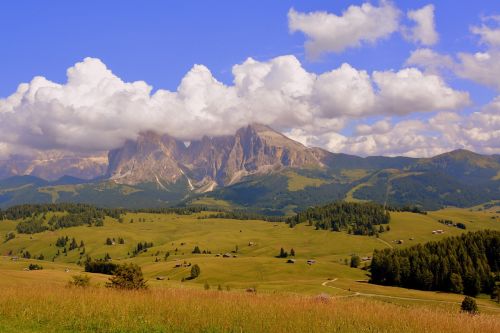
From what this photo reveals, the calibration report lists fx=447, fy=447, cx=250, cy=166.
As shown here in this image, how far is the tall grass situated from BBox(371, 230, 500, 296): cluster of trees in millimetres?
137900

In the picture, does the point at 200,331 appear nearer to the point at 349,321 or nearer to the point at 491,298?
the point at 349,321

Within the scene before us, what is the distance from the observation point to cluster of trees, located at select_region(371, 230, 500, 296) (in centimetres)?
14225

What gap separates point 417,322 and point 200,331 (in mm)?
8437

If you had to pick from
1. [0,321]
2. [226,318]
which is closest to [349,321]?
[226,318]

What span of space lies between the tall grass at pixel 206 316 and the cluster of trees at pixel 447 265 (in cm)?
13790

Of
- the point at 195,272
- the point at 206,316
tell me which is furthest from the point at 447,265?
the point at 206,316

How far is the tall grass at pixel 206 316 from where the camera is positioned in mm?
17125

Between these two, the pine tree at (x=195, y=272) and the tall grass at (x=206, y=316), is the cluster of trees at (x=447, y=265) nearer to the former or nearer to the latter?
the pine tree at (x=195, y=272)

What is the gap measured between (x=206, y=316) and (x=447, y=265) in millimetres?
147819

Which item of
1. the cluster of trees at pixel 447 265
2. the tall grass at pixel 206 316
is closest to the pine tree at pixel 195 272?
the cluster of trees at pixel 447 265

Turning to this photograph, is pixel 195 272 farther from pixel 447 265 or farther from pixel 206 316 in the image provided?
pixel 206 316

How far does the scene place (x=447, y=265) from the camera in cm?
14750

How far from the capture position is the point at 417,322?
17.5m

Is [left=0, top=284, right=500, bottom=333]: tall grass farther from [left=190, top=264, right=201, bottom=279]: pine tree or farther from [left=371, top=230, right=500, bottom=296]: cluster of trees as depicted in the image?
[left=190, top=264, right=201, bottom=279]: pine tree
